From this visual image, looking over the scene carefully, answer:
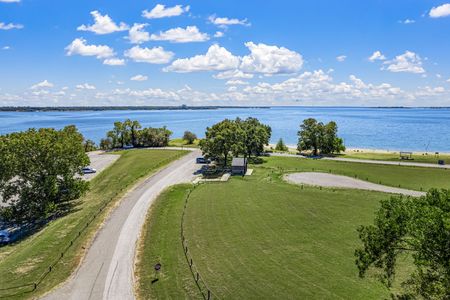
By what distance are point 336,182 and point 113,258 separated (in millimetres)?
44844

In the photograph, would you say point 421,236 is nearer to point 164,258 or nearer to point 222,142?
point 164,258

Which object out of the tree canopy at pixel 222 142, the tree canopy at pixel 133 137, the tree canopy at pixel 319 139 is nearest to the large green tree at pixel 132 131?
the tree canopy at pixel 133 137

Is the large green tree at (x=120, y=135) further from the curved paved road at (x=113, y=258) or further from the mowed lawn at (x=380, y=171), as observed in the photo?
the curved paved road at (x=113, y=258)

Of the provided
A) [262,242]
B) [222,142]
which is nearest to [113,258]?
[262,242]

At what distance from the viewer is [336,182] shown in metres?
63.2

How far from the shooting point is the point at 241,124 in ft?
314

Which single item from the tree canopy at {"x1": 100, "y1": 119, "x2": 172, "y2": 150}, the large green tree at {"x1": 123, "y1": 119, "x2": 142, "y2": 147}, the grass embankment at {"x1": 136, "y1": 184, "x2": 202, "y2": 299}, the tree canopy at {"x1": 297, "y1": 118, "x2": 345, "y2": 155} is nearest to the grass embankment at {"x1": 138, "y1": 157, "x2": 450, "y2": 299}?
the grass embankment at {"x1": 136, "y1": 184, "x2": 202, "y2": 299}

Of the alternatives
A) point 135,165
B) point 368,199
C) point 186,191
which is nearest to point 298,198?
point 368,199

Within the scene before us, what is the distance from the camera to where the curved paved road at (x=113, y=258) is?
82.0 ft

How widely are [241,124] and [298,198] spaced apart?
47932mm

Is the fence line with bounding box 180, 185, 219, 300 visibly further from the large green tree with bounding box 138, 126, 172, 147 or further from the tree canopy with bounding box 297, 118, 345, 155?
the large green tree with bounding box 138, 126, 172, 147

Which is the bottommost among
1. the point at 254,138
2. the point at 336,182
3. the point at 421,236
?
the point at 336,182

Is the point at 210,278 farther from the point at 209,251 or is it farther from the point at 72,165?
the point at 72,165

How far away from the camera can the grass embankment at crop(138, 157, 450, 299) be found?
25406 mm
